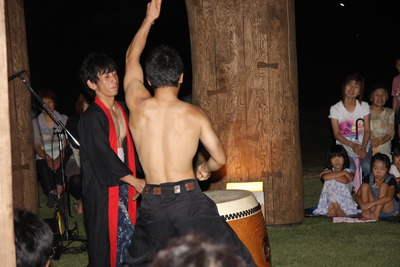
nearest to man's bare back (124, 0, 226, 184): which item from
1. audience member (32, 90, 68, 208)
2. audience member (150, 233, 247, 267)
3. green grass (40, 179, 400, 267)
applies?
green grass (40, 179, 400, 267)

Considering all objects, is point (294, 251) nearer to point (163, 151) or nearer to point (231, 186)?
point (231, 186)

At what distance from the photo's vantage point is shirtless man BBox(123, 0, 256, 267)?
4.21 meters

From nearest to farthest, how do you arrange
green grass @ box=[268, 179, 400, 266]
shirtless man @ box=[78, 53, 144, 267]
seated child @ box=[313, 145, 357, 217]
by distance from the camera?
1. shirtless man @ box=[78, 53, 144, 267]
2. green grass @ box=[268, 179, 400, 266]
3. seated child @ box=[313, 145, 357, 217]

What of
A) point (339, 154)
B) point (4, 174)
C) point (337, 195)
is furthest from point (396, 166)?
point (4, 174)

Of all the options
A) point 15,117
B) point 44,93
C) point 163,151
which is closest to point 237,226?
point 163,151

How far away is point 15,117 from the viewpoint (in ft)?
24.2

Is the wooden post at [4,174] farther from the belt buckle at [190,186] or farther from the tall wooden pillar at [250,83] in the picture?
the tall wooden pillar at [250,83]

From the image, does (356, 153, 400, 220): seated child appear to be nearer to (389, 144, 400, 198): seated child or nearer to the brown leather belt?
(389, 144, 400, 198): seated child

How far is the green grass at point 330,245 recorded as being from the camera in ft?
20.2

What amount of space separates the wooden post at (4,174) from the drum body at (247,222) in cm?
283

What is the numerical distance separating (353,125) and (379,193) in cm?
116

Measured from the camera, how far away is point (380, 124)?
9180mm

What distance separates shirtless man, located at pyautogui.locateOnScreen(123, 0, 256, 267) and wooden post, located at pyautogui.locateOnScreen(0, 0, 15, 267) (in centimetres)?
198

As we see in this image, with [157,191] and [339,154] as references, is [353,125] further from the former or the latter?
[157,191]
